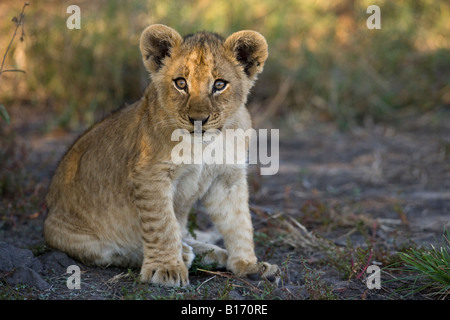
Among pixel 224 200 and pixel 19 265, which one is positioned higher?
pixel 224 200

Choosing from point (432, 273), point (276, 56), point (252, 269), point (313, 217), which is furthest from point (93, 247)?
point (276, 56)

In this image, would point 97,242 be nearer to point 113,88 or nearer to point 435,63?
point 113,88

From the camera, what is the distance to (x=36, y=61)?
Result: 9305 mm

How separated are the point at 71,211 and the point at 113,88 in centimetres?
498

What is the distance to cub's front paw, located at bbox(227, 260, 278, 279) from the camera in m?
4.58

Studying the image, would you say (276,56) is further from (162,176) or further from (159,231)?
(159,231)

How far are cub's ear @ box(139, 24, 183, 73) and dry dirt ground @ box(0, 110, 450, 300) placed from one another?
1.48 metres

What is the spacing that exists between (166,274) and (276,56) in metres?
6.40

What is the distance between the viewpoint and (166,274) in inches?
171

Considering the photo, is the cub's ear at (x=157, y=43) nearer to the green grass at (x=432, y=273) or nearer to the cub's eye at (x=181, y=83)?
the cub's eye at (x=181, y=83)

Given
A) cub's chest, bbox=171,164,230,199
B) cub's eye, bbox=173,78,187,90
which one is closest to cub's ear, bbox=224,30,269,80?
cub's eye, bbox=173,78,187,90

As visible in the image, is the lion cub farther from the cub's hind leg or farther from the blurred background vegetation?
the blurred background vegetation

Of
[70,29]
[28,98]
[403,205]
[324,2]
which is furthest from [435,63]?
[28,98]

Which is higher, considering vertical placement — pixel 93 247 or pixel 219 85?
pixel 219 85
